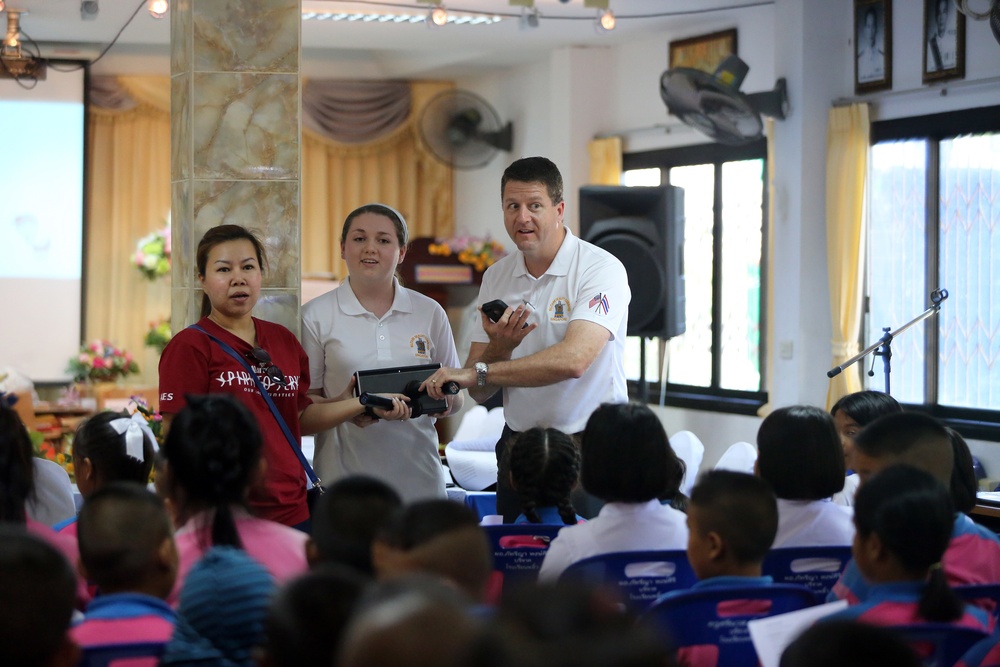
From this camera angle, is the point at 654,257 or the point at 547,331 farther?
the point at 654,257

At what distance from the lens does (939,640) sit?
5.59ft

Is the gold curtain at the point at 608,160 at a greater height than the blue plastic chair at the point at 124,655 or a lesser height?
greater

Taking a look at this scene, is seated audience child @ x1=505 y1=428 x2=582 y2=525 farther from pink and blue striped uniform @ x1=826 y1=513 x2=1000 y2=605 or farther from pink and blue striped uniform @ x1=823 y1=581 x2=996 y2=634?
pink and blue striped uniform @ x1=823 y1=581 x2=996 y2=634

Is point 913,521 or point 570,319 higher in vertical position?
point 570,319

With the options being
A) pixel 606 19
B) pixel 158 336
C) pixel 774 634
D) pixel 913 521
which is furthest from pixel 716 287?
pixel 774 634

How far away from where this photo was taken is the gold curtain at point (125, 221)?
9.12 m

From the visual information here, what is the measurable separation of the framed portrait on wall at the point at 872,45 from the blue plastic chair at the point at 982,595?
4677 millimetres

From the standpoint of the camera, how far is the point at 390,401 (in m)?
2.92

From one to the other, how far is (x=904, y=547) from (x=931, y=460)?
0.61 meters

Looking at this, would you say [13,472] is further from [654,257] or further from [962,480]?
[654,257]

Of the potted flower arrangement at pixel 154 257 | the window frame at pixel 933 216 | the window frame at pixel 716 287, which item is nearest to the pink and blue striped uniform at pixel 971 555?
the window frame at pixel 933 216

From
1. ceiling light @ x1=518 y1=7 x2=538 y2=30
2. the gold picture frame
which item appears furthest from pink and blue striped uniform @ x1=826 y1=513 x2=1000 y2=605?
the gold picture frame

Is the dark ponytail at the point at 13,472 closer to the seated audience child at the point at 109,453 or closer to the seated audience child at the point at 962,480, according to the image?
the seated audience child at the point at 109,453

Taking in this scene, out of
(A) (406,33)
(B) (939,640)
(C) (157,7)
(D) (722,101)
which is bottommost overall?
(B) (939,640)
